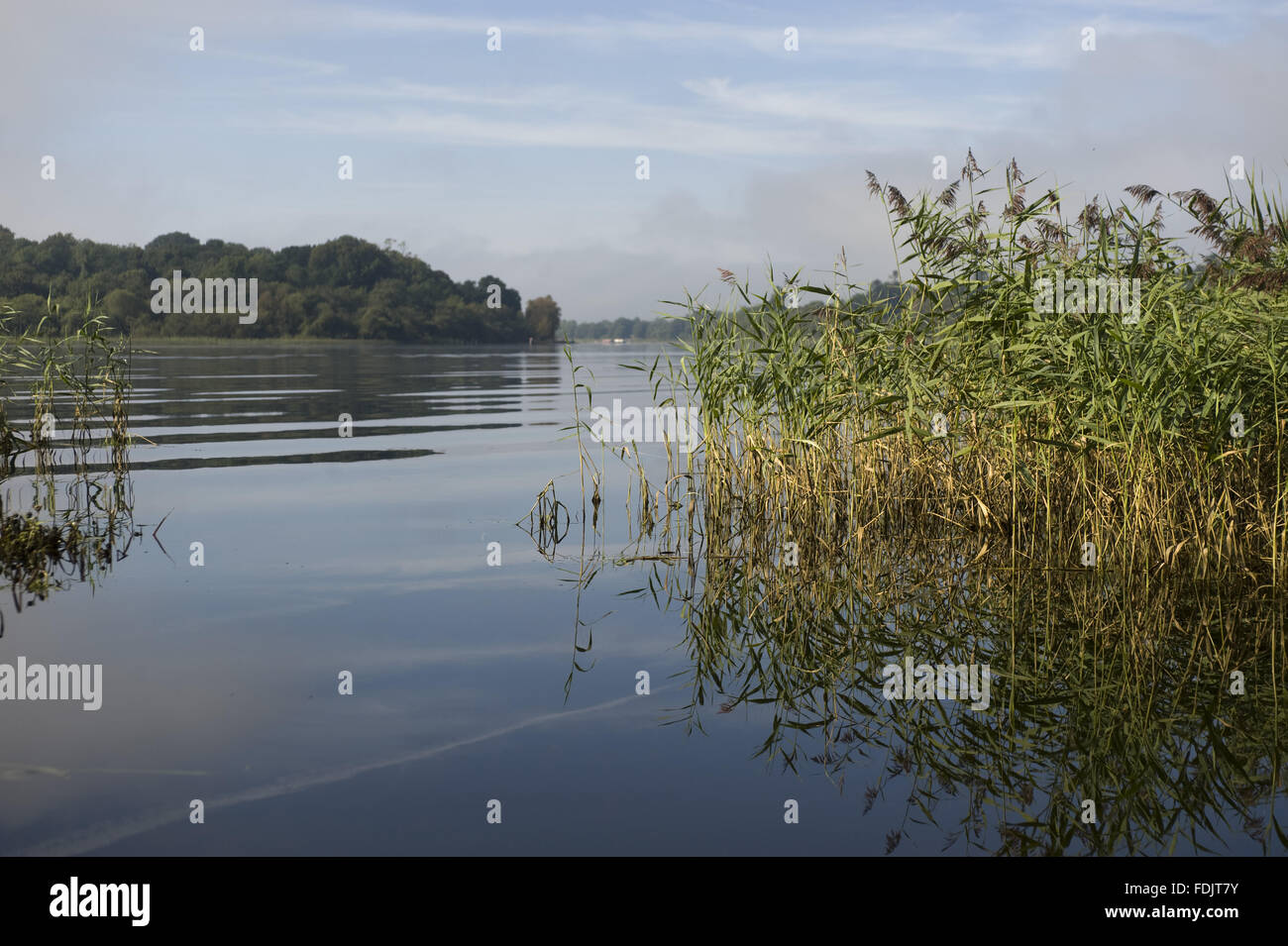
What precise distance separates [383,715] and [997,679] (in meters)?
3.66

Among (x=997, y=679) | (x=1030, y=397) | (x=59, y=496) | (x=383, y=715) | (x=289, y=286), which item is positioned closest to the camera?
(x=383, y=715)

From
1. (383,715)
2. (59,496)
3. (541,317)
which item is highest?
(541,317)

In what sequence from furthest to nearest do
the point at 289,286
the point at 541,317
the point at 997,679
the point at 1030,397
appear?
1. the point at 541,317
2. the point at 289,286
3. the point at 1030,397
4. the point at 997,679

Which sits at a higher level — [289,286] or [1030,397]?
→ [289,286]

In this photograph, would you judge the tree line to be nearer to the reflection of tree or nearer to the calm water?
the calm water

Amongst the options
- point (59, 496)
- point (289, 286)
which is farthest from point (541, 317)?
point (59, 496)

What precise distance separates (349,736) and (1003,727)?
11.5 ft

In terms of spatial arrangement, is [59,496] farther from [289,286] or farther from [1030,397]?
[289,286]

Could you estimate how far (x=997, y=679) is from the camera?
22.3 feet

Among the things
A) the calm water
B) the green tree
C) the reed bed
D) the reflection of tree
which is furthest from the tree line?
the reflection of tree

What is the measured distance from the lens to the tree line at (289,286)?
260ft

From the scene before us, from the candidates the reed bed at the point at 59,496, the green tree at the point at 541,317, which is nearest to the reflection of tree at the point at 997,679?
the reed bed at the point at 59,496

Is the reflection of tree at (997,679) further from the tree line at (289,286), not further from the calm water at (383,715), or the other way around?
the tree line at (289,286)
